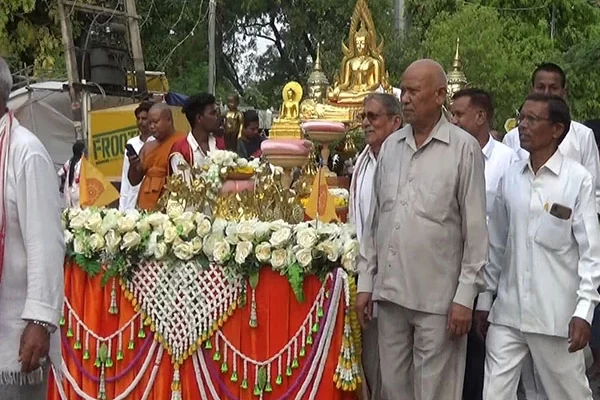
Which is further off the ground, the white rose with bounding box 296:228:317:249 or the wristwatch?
the wristwatch

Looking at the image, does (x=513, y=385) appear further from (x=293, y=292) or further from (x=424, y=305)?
(x=293, y=292)

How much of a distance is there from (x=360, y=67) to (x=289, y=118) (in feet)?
4.27

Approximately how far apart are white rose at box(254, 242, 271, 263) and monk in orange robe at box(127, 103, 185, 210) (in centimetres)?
197

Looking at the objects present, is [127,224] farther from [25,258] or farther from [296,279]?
[25,258]

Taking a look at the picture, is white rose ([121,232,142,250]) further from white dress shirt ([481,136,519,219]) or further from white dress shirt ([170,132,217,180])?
white dress shirt ([481,136,519,219])

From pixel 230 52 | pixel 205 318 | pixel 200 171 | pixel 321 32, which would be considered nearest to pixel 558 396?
pixel 205 318

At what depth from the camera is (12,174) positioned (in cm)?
338

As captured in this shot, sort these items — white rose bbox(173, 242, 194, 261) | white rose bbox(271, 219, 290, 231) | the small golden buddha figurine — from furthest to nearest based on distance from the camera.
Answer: the small golden buddha figurine, white rose bbox(173, 242, 194, 261), white rose bbox(271, 219, 290, 231)

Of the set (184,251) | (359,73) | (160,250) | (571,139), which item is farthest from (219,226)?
(359,73)

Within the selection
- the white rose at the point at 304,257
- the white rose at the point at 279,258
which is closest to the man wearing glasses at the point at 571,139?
the white rose at the point at 304,257

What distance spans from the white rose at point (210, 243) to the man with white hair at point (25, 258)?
5.39 feet

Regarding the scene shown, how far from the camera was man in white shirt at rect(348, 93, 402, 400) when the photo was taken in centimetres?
493

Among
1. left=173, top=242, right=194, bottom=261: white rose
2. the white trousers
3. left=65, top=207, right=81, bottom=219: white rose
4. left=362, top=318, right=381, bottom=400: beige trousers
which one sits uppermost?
left=65, top=207, right=81, bottom=219: white rose

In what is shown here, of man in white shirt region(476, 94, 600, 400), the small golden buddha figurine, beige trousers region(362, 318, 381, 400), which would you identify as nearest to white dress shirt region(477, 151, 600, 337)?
man in white shirt region(476, 94, 600, 400)
